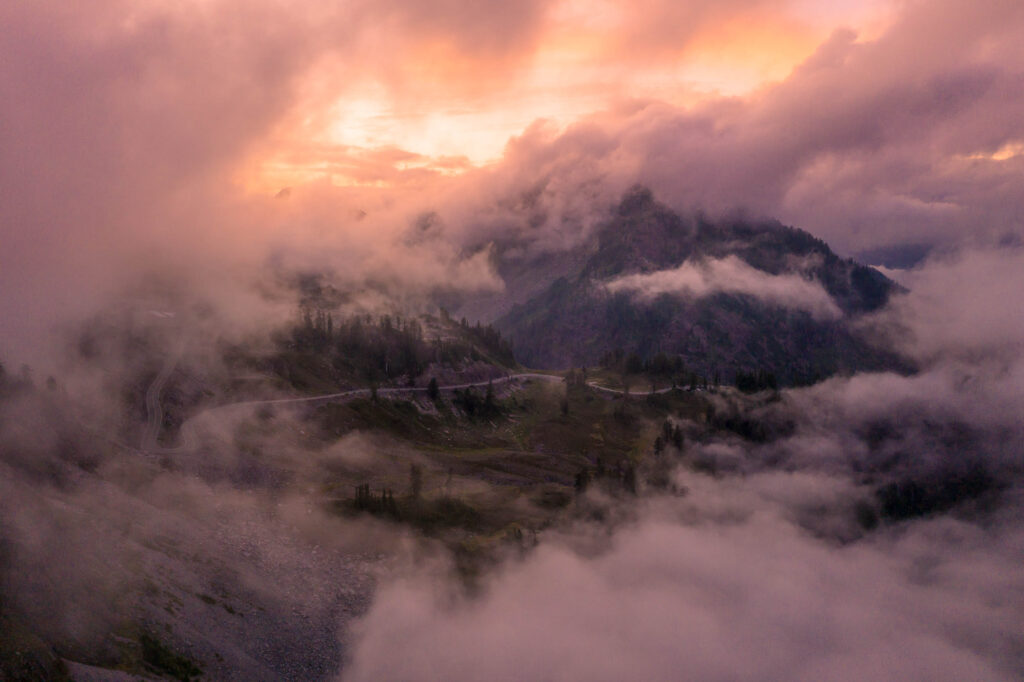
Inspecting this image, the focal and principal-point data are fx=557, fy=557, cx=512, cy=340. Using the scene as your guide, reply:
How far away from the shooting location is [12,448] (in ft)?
317

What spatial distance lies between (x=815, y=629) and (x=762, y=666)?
45.6m

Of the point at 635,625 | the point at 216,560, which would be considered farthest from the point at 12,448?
the point at 635,625

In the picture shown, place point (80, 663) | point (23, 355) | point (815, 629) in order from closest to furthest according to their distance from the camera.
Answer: point (80, 663) → point (23, 355) → point (815, 629)

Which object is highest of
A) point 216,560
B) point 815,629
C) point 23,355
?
point 23,355

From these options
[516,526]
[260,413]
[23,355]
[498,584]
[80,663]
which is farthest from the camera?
[260,413]

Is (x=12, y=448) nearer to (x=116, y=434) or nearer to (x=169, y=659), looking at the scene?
(x=116, y=434)

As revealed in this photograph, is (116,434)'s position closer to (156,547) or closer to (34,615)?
(156,547)

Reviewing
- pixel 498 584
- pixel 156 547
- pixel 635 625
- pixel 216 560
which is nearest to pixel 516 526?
pixel 498 584

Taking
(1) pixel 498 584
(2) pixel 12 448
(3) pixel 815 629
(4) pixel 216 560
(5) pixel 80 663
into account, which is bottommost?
(3) pixel 815 629

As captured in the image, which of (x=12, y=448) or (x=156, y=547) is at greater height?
(x=12, y=448)

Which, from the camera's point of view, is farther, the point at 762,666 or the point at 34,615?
the point at 762,666

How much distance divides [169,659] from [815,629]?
691 ft

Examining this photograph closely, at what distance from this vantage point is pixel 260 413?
173875mm

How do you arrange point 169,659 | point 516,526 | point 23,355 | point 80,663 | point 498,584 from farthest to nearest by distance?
point 23,355 → point 516,526 → point 498,584 → point 169,659 → point 80,663
